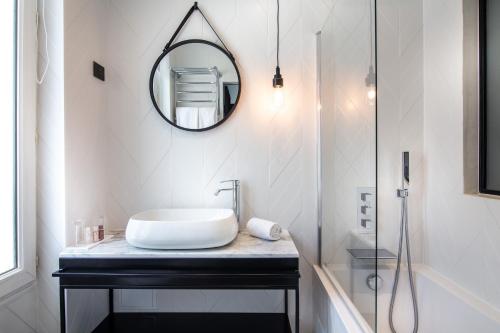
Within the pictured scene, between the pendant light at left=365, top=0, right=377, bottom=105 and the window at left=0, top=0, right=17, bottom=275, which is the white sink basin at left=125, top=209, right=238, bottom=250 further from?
the pendant light at left=365, top=0, right=377, bottom=105

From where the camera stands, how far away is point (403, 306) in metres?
1.29

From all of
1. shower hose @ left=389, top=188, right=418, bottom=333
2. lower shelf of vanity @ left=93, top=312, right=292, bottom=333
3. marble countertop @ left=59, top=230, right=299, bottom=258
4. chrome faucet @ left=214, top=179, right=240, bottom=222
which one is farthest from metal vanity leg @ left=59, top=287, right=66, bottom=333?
shower hose @ left=389, top=188, right=418, bottom=333

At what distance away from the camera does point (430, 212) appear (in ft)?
5.08

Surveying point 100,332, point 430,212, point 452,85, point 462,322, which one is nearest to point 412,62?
point 452,85

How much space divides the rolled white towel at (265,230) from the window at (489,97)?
995 millimetres

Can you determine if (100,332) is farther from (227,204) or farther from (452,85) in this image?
(452,85)

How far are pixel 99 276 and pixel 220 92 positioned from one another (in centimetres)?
117

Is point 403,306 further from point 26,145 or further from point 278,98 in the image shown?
point 26,145

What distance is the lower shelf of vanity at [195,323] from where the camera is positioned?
1.62m

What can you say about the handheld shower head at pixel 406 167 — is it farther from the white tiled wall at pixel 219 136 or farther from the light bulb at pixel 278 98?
the light bulb at pixel 278 98

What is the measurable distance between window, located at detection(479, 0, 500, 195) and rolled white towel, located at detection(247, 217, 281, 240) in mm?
995

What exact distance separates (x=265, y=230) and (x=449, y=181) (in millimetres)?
980

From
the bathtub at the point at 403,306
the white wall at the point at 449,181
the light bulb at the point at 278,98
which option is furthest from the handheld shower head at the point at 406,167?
the light bulb at the point at 278,98

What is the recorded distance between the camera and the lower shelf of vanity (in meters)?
1.62
